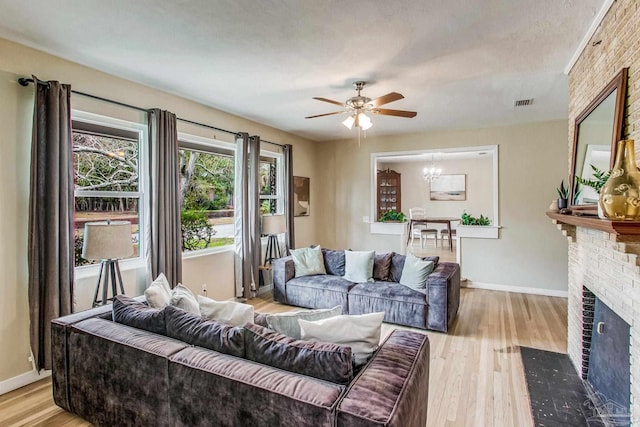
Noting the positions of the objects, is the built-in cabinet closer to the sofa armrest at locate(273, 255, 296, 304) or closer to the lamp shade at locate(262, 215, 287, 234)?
the lamp shade at locate(262, 215, 287, 234)

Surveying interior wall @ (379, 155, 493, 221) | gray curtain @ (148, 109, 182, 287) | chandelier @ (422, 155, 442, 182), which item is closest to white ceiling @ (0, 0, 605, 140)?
gray curtain @ (148, 109, 182, 287)

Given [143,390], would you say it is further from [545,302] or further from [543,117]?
[543,117]

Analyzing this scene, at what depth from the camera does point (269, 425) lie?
1.45m

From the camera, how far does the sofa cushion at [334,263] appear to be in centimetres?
471

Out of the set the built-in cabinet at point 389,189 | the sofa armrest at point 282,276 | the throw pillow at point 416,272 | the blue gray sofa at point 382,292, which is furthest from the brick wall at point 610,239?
the built-in cabinet at point 389,189

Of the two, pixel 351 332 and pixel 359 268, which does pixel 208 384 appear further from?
pixel 359 268

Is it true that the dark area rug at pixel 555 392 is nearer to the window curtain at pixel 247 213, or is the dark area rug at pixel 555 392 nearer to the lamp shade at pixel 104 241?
the lamp shade at pixel 104 241

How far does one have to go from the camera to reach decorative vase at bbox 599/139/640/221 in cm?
152

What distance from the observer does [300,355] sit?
1578 millimetres

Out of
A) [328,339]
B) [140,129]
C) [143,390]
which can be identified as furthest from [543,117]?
[143,390]

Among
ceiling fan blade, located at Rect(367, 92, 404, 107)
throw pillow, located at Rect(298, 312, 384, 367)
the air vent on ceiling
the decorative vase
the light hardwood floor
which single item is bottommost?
the light hardwood floor

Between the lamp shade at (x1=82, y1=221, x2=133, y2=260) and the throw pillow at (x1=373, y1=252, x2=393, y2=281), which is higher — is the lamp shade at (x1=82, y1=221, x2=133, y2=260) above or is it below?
above

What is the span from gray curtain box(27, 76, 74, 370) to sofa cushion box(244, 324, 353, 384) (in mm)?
1969

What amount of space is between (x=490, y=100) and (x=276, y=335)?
378cm
